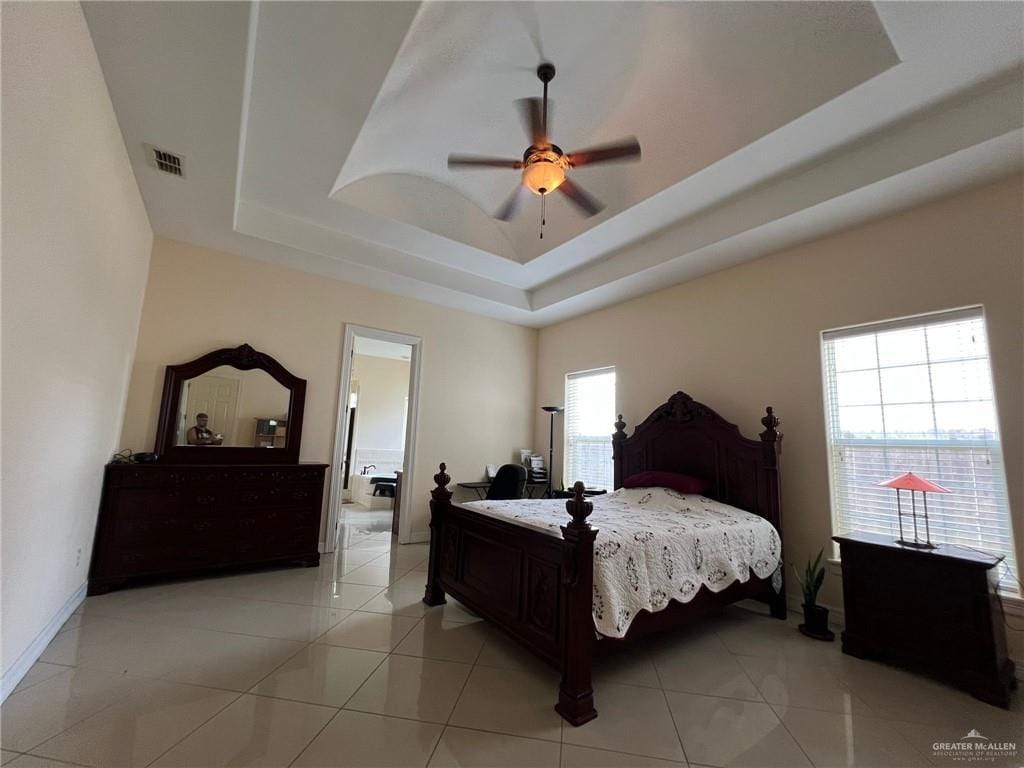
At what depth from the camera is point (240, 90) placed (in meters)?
2.20

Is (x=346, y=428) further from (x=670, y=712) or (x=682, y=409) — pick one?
(x=670, y=712)

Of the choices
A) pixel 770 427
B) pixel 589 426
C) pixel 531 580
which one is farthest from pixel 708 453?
pixel 531 580

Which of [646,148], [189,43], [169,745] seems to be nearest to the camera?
[169,745]

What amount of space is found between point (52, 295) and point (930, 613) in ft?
15.3

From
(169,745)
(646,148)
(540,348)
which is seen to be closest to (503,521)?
(169,745)

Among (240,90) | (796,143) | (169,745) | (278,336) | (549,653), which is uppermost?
(796,143)

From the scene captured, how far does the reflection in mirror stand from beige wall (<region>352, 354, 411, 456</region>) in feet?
13.8

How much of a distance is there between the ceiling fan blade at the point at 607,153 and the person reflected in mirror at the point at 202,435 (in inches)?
150

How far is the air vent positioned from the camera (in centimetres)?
264

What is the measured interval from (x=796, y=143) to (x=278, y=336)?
461 cm

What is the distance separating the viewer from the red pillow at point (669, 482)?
3.52 m

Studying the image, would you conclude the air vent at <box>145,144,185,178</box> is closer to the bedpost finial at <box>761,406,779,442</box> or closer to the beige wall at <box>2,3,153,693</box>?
the beige wall at <box>2,3,153,693</box>

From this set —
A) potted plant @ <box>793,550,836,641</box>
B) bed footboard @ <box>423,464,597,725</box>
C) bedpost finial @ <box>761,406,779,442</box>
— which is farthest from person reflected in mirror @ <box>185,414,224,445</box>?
potted plant @ <box>793,550,836,641</box>

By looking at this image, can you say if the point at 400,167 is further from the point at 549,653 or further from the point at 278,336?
the point at 549,653
